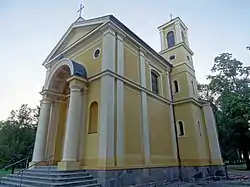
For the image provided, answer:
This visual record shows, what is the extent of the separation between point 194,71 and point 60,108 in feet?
36.5

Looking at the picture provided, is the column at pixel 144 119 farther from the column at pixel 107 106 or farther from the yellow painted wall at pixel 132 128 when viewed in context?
the column at pixel 107 106

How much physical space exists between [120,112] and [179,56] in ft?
29.9

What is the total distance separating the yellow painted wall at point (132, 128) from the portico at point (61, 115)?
2.06 meters

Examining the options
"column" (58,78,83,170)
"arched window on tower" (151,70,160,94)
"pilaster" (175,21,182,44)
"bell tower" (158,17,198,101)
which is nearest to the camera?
"column" (58,78,83,170)

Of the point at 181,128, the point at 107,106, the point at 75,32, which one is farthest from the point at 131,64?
the point at 181,128

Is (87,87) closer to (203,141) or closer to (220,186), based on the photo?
(220,186)

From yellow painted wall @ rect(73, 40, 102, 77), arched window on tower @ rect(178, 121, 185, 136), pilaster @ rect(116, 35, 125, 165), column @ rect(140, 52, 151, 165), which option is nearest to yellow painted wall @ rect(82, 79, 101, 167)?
yellow painted wall @ rect(73, 40, 102, 77)

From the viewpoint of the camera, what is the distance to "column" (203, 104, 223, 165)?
43.2ft

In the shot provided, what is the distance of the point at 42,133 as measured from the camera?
1027 cm

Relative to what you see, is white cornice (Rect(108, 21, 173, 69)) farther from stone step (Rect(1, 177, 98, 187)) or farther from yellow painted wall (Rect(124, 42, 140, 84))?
stone step (Rect(1, 177, 98, 187))

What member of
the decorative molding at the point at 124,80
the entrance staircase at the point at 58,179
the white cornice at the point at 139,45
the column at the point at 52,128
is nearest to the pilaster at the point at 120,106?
the decorative molding at the point at 124,80

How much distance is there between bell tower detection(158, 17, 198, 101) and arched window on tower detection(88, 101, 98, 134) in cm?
715

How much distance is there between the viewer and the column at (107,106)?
731 centimetres

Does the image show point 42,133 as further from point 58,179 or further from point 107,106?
point 107,106
